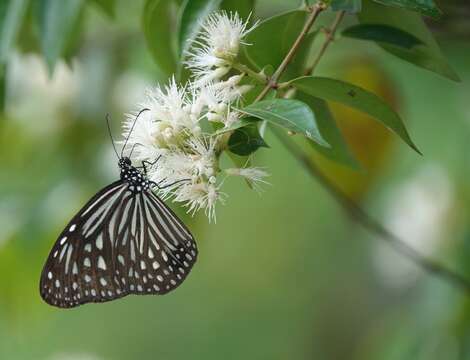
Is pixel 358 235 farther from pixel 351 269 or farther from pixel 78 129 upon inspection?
pixel 78 129

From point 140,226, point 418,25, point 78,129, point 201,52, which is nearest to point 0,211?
point 78,129

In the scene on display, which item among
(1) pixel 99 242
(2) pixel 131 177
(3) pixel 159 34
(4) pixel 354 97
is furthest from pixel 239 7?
(1) pixel 99 242

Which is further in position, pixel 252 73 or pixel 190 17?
pixel 190 17

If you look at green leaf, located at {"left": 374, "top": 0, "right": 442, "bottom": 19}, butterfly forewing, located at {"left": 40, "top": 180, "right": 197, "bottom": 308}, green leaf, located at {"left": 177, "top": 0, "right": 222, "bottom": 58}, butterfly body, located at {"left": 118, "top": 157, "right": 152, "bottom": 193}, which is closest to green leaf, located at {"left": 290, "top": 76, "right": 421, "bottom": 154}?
green leaf, located at {"left": 374, "top": 0, "right": 442, "bottom": 19}

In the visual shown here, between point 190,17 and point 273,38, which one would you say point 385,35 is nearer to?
point 273,38

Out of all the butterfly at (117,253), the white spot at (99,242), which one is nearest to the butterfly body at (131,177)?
the butterfly at (117,253)

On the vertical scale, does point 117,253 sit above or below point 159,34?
below
